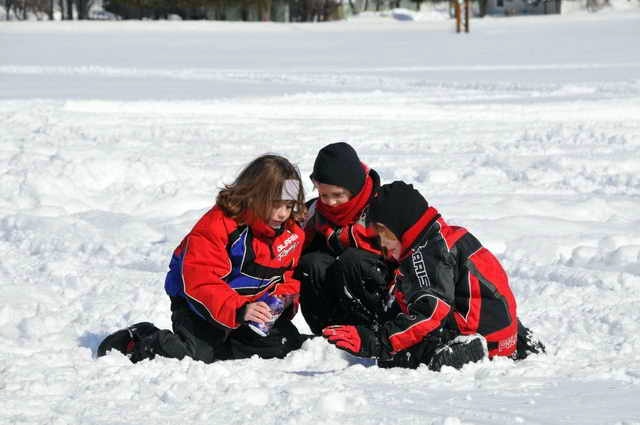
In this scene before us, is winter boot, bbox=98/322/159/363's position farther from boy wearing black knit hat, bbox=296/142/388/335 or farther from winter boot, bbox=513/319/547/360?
winter boot, bbox=513/319/547/360

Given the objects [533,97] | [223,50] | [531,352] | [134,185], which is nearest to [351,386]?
[531,352]

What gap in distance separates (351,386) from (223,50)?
26156 mm

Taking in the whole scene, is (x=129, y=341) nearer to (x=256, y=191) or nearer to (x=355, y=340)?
(x=256, y=191)

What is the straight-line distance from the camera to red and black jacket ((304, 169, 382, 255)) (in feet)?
13.3

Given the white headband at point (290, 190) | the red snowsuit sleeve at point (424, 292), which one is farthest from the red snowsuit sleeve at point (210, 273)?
the red snowsuit sleeve at point (424, 292)

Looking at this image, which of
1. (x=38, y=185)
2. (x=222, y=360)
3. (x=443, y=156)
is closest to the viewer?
(x=222, y=360)

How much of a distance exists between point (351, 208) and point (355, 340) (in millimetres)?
633

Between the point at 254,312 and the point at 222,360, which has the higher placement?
the point at 254,312

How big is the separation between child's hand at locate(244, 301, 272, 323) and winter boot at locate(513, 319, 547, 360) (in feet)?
3.23

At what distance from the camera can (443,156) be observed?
8578 millimetres

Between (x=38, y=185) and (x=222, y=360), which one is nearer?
(x=222, y=360)

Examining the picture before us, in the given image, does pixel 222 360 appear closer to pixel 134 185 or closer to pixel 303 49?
pixel 134 185

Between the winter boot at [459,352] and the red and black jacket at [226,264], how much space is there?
0.79 meters

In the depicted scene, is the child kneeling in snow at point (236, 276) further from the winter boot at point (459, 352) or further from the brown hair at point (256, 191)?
the winter boot at point (459, 352)
